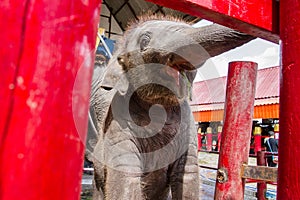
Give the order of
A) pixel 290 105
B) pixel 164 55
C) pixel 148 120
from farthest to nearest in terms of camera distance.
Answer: pixel 148 120, pixel 164 55, pixel 290 105

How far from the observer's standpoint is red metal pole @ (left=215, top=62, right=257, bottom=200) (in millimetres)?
875

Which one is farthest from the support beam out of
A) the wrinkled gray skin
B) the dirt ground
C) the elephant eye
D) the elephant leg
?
the dirt ground

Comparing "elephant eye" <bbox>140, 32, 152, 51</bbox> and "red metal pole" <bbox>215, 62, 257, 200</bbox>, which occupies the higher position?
"elephant eye" <bbox>140, 32, 152, 51</bbox>

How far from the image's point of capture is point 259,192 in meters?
1.32

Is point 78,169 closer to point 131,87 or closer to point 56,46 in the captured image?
point 56,46

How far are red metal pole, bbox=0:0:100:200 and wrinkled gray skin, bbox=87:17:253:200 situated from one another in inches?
14.5

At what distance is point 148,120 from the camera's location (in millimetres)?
795

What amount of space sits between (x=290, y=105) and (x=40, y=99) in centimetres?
31

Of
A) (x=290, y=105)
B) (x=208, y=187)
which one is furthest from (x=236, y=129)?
(x=208, y=187)

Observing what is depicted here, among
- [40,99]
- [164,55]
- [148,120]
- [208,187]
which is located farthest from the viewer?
[208,187]

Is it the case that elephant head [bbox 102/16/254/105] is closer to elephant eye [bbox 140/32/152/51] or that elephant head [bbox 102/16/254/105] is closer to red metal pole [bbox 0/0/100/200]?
elephant eye [bbox 140/32/152/51]

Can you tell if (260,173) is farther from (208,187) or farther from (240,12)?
(208,187)

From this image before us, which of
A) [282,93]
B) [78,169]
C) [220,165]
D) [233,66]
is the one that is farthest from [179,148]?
[78,169]

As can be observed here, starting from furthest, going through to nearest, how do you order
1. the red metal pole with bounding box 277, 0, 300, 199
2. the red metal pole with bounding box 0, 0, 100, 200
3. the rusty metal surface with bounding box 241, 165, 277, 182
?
the rusty metal surface with bounding box 241, 165, 277, 182, the red metal pole with bounding box 277, 0, 300, 199, the red metal pole with bounding box 0, 0, 100, 200
